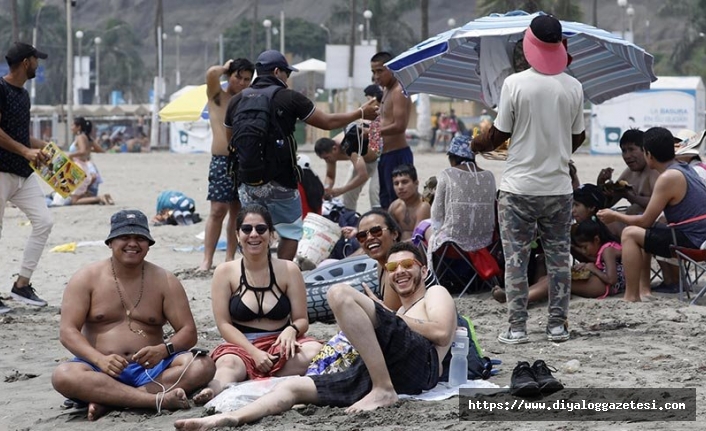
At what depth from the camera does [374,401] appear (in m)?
5.22

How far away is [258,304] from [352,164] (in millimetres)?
5167

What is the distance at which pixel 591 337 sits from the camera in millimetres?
7109

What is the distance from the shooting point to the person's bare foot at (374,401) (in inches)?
205

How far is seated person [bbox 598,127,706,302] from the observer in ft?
25.9

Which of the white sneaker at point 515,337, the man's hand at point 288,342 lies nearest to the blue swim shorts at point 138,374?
the man's hand at point 288,342

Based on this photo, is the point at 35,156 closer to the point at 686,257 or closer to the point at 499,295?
the point at 499,295

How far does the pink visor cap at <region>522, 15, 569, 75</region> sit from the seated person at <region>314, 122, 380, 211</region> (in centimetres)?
321

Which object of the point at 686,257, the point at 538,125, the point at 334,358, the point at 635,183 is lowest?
the point at 334,358

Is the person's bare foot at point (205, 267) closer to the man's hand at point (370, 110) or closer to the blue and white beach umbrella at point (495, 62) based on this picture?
the blue and white beach umbrella at point (495, 62)

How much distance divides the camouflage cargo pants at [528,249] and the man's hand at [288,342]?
5.58 feet

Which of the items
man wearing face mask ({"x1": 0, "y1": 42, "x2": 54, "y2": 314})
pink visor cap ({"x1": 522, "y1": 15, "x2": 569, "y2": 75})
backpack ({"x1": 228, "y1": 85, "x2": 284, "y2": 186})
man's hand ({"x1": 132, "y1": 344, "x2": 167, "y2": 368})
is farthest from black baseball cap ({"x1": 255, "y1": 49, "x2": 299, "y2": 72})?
man's hand ({"x1": 132, "y1": 344, "x2": 167, "y2": 368})

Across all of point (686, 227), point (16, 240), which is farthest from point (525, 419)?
point (16, 240)

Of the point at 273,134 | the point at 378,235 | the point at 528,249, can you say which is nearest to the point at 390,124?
the point at 273,134

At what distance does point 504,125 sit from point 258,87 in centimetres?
189
